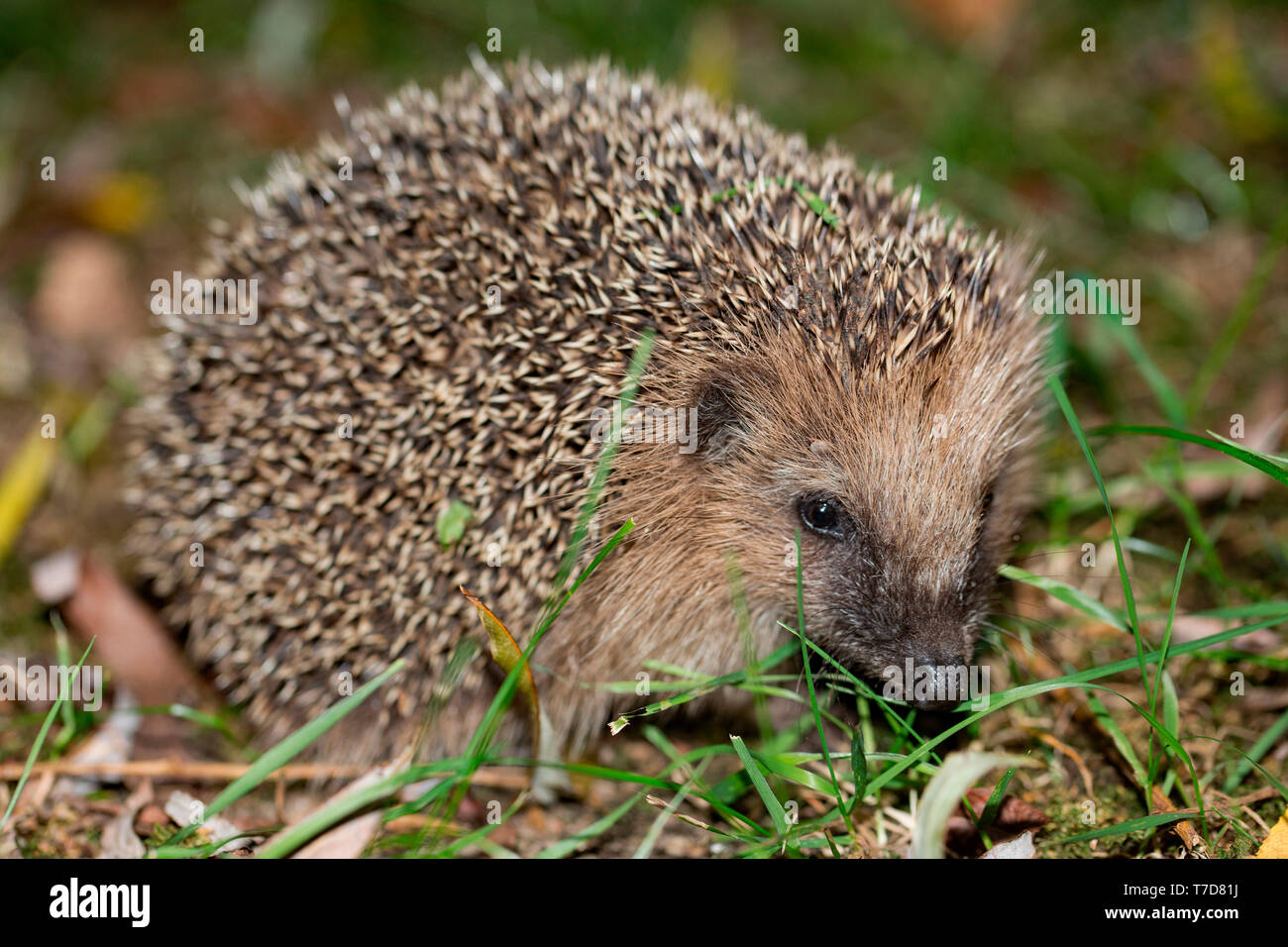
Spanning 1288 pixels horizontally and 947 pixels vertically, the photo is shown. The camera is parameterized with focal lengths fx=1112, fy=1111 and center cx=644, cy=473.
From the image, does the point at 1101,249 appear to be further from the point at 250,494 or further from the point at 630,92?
the point at 250,494

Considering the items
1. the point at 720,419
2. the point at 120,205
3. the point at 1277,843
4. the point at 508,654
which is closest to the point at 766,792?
the point at 508,654

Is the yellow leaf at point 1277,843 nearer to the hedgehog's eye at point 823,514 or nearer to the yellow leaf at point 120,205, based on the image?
the hedgehog's eye at point 823,514

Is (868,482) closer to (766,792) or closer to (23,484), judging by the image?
(766,792)

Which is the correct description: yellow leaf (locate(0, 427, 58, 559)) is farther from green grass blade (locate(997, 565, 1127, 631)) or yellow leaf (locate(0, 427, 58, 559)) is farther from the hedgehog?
green grass blade (locate(997, 565, 1127, 631))

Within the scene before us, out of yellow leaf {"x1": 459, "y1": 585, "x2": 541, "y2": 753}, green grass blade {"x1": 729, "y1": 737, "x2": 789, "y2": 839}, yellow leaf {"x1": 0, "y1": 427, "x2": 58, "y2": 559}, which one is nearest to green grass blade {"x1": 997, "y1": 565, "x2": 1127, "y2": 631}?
green grass blade {"x1": 729, "y1": 737, "x2": 789, "y2": 839}

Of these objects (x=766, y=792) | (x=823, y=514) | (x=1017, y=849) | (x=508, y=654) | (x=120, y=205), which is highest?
(x=120, y=205)
